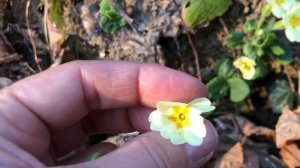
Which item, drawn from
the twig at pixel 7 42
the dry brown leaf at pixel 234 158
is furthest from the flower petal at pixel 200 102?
the twig at pixel 7 42

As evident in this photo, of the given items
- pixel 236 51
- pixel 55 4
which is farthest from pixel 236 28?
pixel 55 4

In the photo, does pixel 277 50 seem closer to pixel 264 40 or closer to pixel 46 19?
pixel 264 40

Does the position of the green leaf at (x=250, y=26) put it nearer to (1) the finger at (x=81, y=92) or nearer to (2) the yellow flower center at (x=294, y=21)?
(2) the yellow flower center at (x=294, y=21)

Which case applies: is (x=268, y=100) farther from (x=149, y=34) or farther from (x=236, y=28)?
(x=149, y=34)

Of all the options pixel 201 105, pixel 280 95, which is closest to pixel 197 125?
pixel 201 105

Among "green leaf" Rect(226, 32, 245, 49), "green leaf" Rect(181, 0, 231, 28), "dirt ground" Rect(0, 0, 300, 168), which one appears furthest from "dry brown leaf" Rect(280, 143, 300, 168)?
"green leaf" Rect(181, 0, 231, 28)
